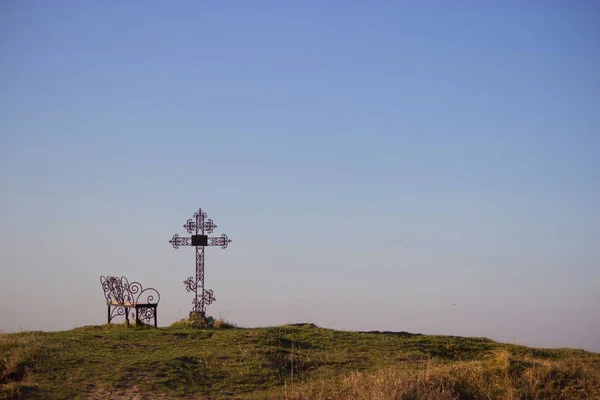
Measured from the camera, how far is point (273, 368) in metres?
13.5

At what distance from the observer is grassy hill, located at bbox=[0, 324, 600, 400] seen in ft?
39.1

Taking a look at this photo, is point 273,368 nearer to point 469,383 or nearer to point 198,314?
point 469,383

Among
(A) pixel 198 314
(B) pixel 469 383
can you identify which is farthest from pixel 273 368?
(A) pixel 198 314

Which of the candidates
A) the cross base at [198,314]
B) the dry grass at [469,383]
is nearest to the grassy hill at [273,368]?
the dry grass at [469,383]

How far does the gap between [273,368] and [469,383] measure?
3656 mm

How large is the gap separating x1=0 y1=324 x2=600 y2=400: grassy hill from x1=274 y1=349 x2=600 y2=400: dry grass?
2cm

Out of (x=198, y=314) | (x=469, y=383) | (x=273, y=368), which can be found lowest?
(x=469, y=383)

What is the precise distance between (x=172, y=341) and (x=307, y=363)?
11.3 feet

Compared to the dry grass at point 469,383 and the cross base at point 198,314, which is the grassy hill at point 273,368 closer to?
the dry grass at point 469,383

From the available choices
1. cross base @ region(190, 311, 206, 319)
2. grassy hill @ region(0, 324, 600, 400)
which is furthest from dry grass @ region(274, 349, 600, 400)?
cross base @ region(190, 311, 206, 319)

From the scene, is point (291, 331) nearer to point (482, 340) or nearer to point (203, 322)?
point (203, 322)

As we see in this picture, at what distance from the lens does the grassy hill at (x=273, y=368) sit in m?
11.9

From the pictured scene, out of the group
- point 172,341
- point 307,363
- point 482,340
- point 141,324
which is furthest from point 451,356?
point 141,324

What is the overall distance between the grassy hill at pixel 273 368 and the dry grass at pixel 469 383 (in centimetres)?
2
